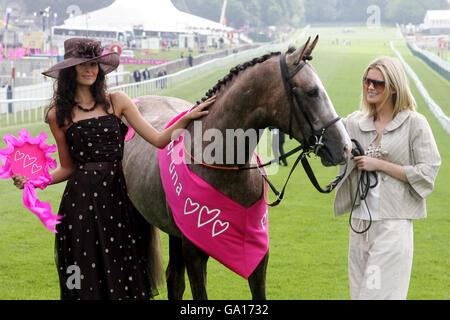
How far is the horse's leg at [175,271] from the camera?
526 cm

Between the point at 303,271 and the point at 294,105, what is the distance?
3.28m

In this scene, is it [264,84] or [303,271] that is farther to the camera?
[303,271]

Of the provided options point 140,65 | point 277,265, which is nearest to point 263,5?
point 140,65

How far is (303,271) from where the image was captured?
21.7 feet

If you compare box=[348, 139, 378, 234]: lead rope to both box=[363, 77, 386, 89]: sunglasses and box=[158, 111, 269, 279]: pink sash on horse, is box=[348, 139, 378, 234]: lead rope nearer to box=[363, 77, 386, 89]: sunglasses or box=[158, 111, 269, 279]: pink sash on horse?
box=[363, 77, 386, 89]: sunglasses

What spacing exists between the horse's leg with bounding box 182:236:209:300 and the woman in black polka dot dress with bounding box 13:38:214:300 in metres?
0.37

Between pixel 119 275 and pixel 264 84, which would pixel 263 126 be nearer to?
pixel 264 84

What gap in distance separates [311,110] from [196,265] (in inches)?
48.8

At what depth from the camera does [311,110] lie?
3.64 m

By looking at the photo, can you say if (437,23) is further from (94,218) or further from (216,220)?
(94,218)

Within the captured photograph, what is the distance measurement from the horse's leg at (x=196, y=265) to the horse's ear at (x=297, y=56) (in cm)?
127

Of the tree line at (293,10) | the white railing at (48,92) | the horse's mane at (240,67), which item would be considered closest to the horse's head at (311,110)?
the horse's mane at (240,67)

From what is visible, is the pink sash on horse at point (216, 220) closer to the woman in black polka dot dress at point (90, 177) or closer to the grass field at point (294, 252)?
the woman in black polka dot dress at point (90, 177)

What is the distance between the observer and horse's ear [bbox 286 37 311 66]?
3.62 metres
